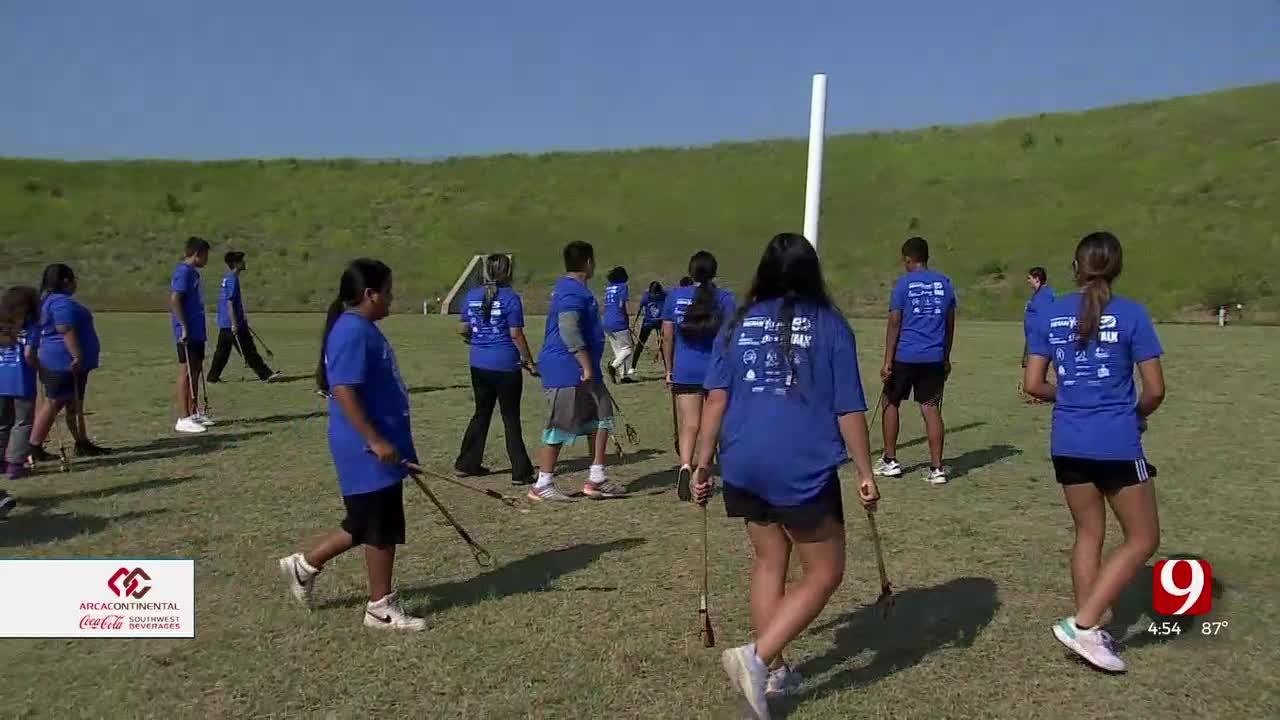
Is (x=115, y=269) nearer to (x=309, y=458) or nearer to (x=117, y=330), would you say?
(x=117, y=330)

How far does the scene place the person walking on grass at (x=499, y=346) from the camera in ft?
25.7

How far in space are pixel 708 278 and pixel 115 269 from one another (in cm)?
4709

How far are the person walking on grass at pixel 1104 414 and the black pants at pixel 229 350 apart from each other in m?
12.3

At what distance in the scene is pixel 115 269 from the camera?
47.2m

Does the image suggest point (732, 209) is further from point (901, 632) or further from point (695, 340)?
point (901, 632)

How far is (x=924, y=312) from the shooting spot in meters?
8.02

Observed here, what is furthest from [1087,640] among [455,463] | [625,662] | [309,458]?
[309,458]

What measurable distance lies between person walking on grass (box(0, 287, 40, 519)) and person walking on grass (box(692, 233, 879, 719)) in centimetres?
613

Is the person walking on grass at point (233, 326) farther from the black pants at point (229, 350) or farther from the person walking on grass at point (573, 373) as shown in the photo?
the person walking on grass at point (573, 373)

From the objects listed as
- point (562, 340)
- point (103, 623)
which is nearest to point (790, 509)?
point (103, 623)

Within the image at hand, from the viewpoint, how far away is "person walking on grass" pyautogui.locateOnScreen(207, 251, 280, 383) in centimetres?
1356

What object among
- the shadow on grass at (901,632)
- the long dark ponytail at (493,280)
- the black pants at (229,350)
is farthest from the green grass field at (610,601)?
the black pants at (229,350)

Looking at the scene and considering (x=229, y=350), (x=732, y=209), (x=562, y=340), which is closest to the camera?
(x=562, y=340)

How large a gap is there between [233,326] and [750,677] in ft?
39.1
